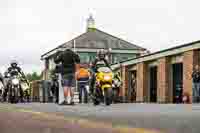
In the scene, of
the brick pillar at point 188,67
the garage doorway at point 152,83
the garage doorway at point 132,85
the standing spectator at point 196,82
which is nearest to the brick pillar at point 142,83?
the garage doorway at point 152,83

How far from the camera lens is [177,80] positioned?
1396 inches

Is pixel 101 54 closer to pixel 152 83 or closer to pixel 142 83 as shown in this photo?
pixel 142 83

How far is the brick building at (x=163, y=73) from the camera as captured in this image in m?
30.3

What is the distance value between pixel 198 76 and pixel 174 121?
769 inches

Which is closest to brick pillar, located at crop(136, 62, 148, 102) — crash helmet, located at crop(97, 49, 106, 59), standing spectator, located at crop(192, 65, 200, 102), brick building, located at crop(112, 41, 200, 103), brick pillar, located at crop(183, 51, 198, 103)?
brick building, located at crop(112, 41, 200, 103)

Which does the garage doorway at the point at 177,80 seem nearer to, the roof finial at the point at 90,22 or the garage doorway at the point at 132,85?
the garage doorway at the point at 132,85

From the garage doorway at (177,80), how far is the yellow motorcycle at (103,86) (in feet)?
59.1

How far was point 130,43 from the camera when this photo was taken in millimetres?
74875

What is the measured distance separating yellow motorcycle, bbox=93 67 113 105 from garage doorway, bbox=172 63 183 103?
18.0 meters

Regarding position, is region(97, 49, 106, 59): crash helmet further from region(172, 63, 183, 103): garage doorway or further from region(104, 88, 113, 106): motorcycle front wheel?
region(172, 63, 183, 103): garage doorway

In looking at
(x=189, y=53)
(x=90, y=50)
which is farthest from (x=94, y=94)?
(x=90, y=50)

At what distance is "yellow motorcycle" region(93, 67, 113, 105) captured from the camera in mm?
14746

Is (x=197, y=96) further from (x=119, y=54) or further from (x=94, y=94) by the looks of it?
(x=119, y=54)

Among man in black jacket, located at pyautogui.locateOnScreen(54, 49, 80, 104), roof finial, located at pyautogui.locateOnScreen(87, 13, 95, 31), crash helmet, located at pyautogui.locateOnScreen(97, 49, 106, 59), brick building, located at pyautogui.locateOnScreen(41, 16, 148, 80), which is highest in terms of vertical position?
roof finial, located at pyautogui.locateOnScreen(87, 13, 95, 31)
